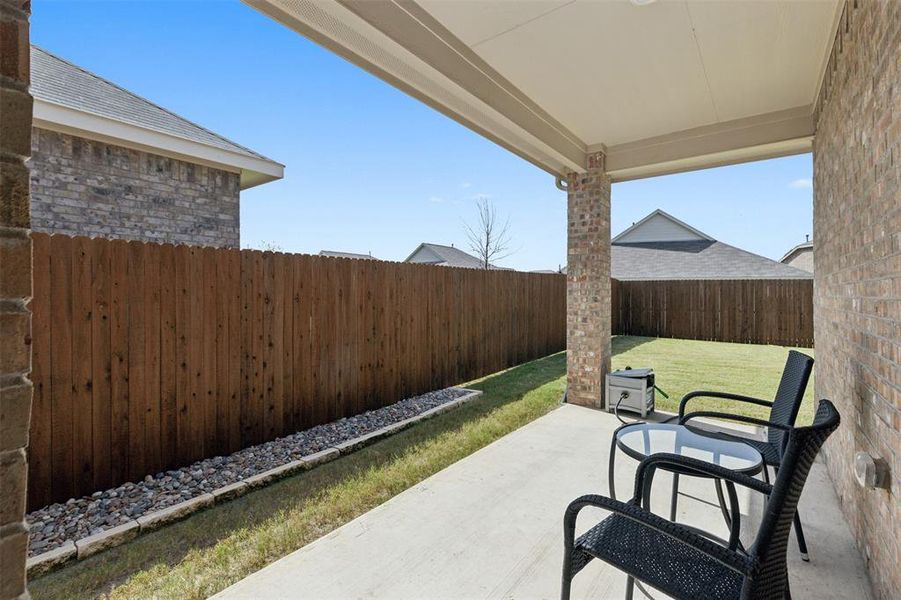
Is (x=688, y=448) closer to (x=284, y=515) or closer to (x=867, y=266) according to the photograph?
(x=867, y=266)

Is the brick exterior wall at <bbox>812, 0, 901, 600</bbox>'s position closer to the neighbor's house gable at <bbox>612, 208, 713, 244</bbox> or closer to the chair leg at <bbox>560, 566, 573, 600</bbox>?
the chair leg at <bbox>560, 566, 573, 600</bbox>

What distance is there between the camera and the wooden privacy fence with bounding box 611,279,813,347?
1135 centimetres

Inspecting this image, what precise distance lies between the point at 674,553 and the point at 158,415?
3562mm

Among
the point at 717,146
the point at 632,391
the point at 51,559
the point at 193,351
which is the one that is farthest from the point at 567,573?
the point at 717,146

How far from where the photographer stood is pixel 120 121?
6.42 m

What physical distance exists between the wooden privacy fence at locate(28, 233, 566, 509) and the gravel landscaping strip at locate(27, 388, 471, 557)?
0.38 ft

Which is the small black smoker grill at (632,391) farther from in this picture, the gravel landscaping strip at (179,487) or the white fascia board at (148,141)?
the white fascia board at (148,141)

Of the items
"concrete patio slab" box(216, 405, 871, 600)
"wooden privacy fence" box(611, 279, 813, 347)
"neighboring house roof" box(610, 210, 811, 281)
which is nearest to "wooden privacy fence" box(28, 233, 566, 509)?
"concrete patio slab" box(216, 405, 871, 600)

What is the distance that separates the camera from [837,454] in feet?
10.1

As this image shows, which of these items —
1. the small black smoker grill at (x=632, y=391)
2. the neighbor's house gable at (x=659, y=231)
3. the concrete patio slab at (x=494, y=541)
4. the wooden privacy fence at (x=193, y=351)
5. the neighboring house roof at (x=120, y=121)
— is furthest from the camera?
the neighbor's house gable at (x=659, y=231)

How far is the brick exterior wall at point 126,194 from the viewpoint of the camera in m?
5.99

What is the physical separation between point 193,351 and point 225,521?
4.77ft

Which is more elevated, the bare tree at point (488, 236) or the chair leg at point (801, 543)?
the bare tree at point (488, 236)

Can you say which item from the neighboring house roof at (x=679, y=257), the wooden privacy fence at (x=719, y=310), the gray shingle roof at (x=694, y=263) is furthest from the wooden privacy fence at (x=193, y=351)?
the gray shingle roof at (x=694, y=263)
